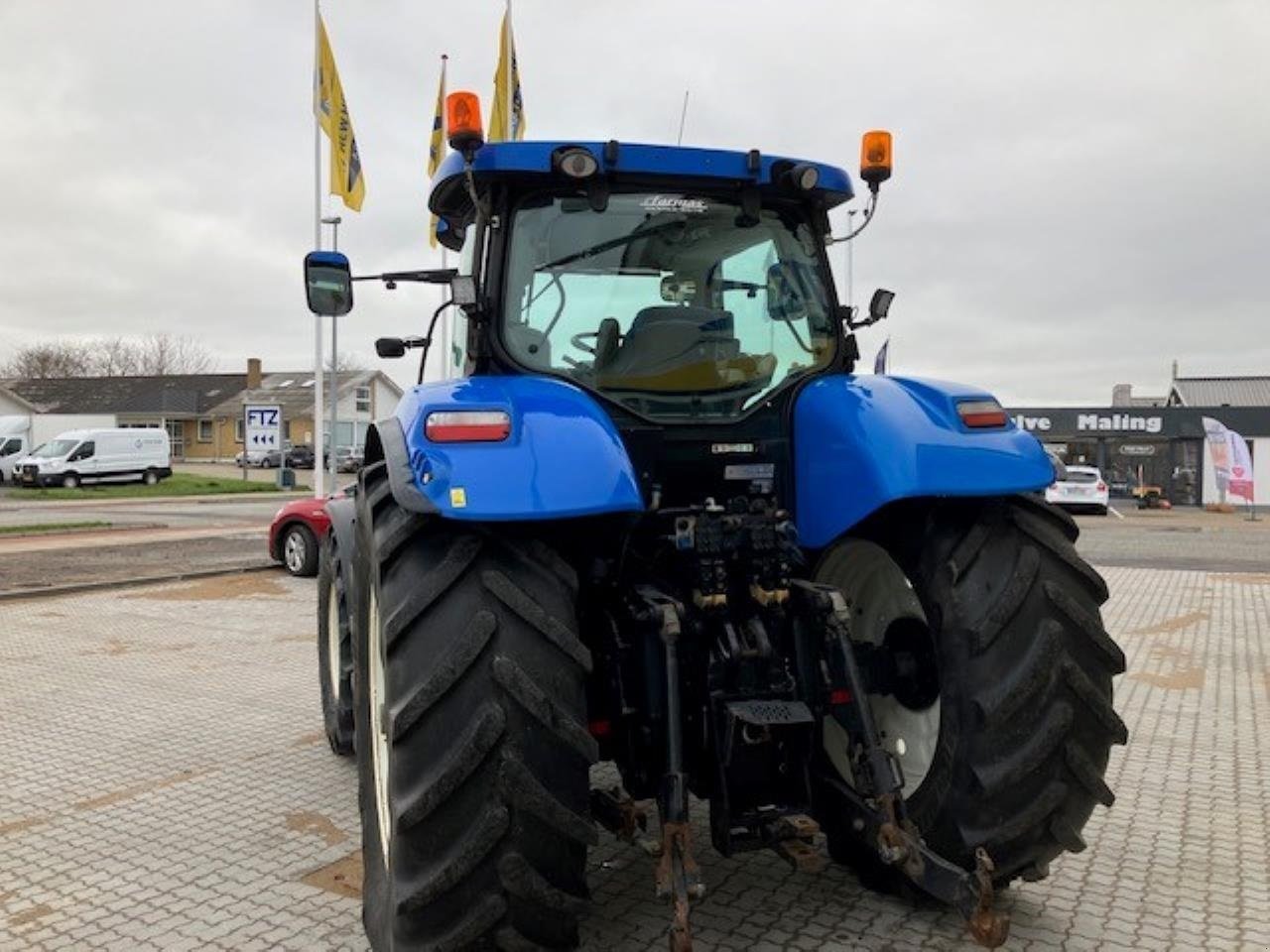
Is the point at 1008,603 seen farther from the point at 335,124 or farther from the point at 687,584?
the point at 335,124

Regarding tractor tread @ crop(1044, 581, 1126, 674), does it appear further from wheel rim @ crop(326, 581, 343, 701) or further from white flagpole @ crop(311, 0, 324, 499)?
white flagpole @ crop(311, 0, 324, 499)

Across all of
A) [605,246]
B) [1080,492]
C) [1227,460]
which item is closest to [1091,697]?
[605,246]

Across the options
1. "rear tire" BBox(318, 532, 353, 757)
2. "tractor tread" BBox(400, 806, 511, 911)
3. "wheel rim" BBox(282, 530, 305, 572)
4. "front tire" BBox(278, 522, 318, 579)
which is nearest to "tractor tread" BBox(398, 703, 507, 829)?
"tractor tread" BBox(400, 806, 511, 911)

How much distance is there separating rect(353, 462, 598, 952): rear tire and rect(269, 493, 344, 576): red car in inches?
396

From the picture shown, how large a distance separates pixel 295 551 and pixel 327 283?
8993 mm

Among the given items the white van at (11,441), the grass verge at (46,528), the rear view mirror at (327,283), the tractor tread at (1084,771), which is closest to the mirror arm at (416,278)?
the rear view mirror at (327,283)

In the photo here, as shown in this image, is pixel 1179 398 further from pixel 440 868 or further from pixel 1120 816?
pixel 440 868

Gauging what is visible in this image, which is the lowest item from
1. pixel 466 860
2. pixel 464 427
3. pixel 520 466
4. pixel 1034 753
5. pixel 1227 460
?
pixel 466 860

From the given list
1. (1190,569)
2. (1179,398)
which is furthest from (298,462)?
(1190,569)

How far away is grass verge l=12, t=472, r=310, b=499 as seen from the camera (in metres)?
30.1

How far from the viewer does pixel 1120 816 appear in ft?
14.0

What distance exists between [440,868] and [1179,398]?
4978 cm

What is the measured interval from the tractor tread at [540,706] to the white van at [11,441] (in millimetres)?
41311

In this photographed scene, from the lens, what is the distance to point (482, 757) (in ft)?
7.77
